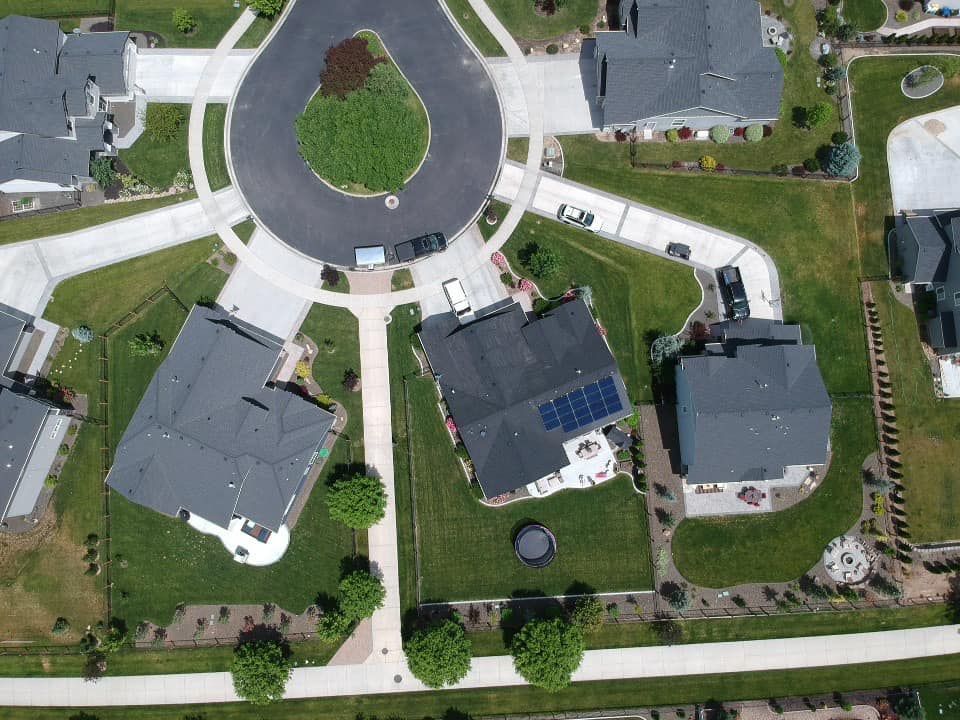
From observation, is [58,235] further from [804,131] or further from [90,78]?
[804,131]

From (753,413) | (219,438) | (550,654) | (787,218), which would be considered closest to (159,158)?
(219,438)

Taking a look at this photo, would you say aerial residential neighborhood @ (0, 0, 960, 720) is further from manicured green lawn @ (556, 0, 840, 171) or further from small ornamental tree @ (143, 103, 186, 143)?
small ornamental tree @ (143, 103, 186, 143)

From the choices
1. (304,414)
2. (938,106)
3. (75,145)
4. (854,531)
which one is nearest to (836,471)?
(854,531)

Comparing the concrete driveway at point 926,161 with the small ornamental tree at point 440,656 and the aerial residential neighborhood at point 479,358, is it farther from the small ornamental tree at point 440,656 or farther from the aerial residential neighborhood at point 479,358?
the small ornamental tree at point 440,656

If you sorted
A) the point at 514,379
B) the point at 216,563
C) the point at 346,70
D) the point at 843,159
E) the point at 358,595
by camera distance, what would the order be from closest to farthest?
the point at 358,595
the point at 514,379
the point at 346,70
the point at 216,563
the point at 843,159

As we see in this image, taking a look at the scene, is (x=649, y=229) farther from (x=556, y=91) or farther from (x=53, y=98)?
(x=53, y=98)
